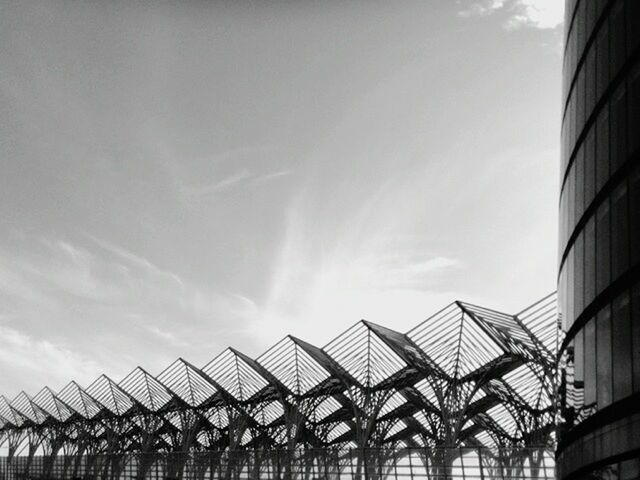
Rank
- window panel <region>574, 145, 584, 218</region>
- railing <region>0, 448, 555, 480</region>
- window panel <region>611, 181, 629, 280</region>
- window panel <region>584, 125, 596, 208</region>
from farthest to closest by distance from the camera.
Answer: railing <region>0, 448, 555, 480</region> → window panel <region>574, 145, 584, 218</region> → window panel <region>584, 125, 596, 208</region> → window panel <region>611, 181, 629, 280</region>

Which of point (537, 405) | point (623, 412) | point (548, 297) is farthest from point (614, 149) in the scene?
point (537, 405)

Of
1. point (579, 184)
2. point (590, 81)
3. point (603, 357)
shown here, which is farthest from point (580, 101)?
point (603, 357)

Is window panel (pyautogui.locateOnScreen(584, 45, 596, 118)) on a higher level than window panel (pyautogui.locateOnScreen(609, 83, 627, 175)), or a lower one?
higher

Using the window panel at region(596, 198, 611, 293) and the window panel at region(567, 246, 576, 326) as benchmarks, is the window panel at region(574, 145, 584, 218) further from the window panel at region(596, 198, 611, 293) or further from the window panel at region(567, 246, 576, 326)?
the window panel at region(596, 198, 611, 293)

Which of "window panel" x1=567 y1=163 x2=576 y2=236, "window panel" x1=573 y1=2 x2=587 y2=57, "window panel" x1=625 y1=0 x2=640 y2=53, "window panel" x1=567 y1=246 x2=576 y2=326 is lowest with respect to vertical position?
"window panel" x1=567 y1=246 x2=576 y2=326

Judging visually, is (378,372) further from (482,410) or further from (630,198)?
(630,198)

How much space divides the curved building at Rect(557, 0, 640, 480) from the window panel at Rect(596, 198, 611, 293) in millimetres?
24

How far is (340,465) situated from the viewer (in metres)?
36.5

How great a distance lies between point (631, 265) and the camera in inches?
599

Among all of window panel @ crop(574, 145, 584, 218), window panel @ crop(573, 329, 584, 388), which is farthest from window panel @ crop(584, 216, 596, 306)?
Result: window panel @ crop(573, 329, 584, 388)

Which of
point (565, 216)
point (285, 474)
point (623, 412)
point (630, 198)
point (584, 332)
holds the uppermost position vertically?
point (565, 216)

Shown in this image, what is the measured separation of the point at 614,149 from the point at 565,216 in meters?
5.26

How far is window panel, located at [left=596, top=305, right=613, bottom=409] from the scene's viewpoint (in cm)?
1606

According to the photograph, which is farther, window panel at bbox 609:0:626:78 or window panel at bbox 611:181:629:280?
window panel at bbox 609:0:626:78
